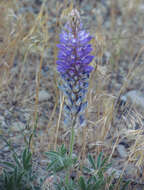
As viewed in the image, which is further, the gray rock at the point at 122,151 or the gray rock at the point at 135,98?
the gray rock at the point at 135,98

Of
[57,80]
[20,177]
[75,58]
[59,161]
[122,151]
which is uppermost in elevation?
[75,58]

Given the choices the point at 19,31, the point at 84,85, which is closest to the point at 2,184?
the point at 84,85

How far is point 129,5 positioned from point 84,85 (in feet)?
10.8

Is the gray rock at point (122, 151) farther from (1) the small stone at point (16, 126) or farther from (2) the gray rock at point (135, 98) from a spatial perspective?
(1) the small stone at point (16, 126)

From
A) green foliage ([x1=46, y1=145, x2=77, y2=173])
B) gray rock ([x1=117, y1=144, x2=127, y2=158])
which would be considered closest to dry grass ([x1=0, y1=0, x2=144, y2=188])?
gray rock ([x1=117, y1=144, x2=127, y2=158])

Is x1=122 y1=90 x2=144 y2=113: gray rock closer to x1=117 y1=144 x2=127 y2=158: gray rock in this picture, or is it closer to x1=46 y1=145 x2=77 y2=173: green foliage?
x1=117 y1=144 x2=127 y2=158: gray rock

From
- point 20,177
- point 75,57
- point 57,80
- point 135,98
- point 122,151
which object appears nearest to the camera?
point 75,57

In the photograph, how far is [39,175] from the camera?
241cm

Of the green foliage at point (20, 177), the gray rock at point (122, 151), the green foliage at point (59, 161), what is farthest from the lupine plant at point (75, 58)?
the gray rock at point (122, 151)

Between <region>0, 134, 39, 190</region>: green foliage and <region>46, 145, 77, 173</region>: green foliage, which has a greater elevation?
<region>46, 145, 77, 173</region>: green foliage

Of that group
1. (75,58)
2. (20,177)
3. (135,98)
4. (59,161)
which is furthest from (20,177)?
(135,98)

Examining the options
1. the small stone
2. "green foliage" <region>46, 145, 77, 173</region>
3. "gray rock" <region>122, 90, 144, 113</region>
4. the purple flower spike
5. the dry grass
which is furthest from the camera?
"gray rock" <region>122, 90, 144, 113</region>

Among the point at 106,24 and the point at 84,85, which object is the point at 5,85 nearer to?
the point at 84,85

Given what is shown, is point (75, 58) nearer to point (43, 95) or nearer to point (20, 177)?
point (20, 177)
